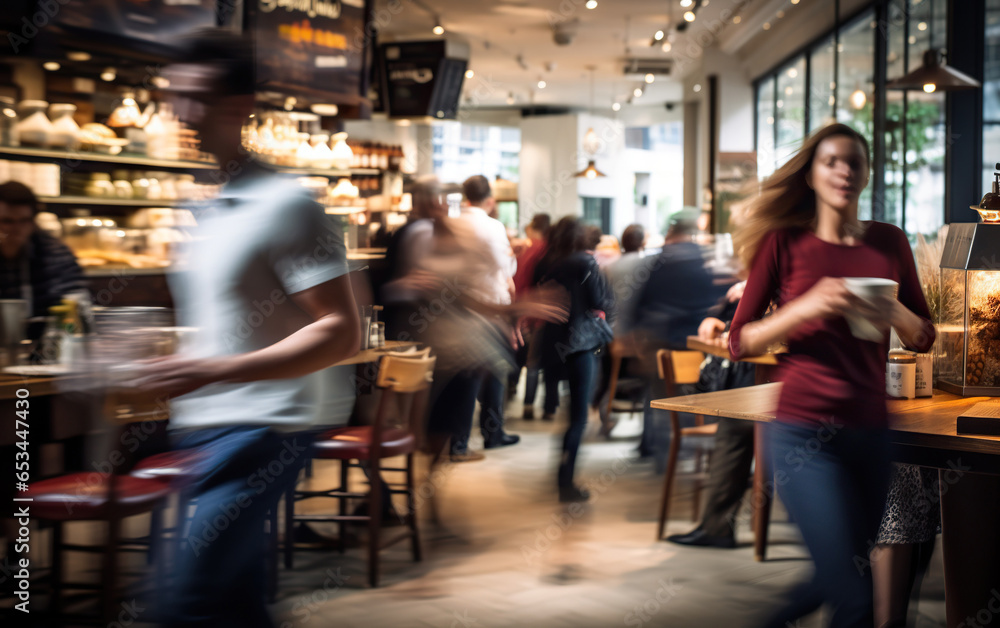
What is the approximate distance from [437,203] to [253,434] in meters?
3.37

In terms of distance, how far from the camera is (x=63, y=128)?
500cm

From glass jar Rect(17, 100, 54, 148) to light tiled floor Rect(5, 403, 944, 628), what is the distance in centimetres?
237

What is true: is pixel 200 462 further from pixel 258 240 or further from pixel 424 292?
pixel 424 292

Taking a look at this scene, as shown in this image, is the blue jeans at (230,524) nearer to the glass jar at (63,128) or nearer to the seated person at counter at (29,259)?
the seated person at counter at (29,259)

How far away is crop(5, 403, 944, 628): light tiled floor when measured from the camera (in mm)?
3400

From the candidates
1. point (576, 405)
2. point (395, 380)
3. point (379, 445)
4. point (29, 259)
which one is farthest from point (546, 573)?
point (29, 259)

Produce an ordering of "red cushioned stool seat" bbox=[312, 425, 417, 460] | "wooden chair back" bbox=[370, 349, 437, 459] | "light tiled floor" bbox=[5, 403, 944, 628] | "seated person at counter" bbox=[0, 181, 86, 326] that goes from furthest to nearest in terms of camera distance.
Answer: "seated person at counter" bbox=[0, 181, 86, 326], "red cushioned stool seat" bbox=[312, 425, 417, 460], "wooden chair back" bbox=[370, 349, 437, 459], "light tiled floor" bbox=[5, 403, 944, 628]

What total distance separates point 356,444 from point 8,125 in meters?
A: 2.78

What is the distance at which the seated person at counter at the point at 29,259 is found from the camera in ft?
12.9

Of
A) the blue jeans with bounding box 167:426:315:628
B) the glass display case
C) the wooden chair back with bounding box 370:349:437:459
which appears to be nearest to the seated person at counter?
the wooden chair back with bounding box 370:349:437:459

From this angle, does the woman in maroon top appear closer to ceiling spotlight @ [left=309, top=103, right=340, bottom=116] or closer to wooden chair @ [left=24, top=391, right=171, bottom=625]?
wooden chair @ [left=24, top=391, right=171, bottom=625]

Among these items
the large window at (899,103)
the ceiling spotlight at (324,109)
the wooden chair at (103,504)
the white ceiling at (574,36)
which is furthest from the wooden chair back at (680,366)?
the white ceiling at (574,36)

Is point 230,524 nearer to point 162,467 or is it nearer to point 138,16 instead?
point 162,467

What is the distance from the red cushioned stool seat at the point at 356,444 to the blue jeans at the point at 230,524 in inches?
80.4
